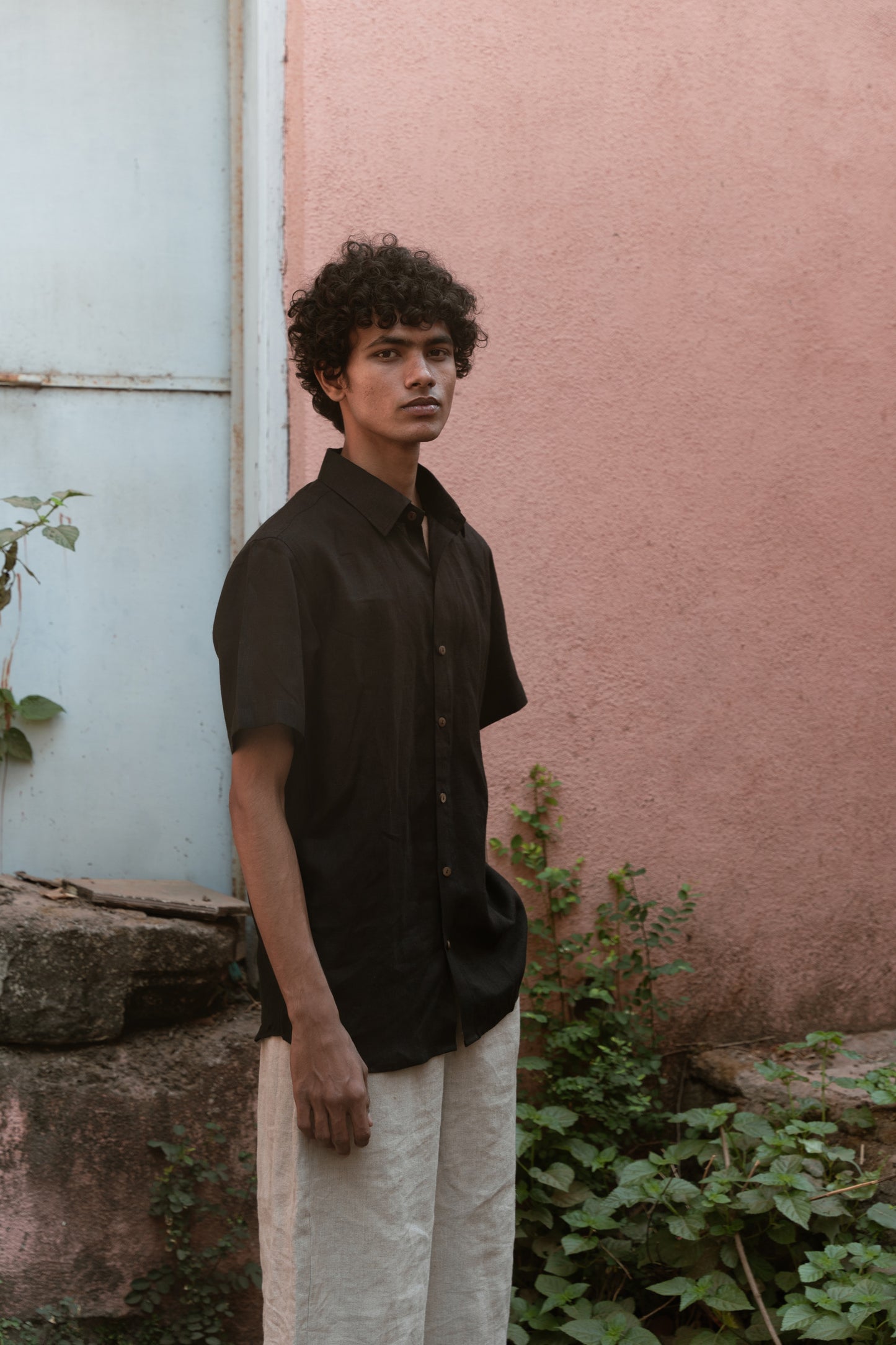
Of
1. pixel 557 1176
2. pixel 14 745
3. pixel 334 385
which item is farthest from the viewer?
pixel 14 745

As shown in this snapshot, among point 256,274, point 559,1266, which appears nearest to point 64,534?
point 256,274

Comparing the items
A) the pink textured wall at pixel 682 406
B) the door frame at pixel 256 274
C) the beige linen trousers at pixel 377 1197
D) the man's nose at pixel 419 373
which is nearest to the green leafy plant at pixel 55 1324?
the door frame at pixel 256 274

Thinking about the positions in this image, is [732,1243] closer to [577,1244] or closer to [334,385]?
[577,1244]

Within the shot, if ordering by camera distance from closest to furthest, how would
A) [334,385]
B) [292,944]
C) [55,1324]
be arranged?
[292,944] → [334,385] → [55,1324]


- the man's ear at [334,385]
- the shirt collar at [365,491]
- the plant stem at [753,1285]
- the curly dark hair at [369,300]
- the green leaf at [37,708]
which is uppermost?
the curly dark hair at [369,300]

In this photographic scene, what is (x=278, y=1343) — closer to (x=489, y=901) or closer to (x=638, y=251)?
(x=489, y=901)

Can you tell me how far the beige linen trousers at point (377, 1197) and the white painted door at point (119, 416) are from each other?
1.40 meters

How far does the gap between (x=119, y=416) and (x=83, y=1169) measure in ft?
5.80

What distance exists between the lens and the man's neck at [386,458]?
5.99 feet

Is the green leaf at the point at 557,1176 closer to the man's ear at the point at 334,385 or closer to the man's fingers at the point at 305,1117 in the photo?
the man's fingers at the point at 305,1117

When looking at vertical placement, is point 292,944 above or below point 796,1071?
above

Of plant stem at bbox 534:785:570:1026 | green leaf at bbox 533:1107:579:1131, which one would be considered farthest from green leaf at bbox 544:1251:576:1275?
plant stem at bbox 534:785:570:1026

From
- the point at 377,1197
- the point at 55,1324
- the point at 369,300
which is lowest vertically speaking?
the point at 55,1324

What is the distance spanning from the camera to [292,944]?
5.22 feet
